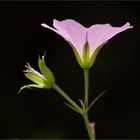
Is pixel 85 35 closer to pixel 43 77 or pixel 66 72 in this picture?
pixel 43 77

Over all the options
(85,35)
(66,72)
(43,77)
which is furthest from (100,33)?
(66,72)

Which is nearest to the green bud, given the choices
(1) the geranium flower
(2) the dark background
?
(1) the geranium flower

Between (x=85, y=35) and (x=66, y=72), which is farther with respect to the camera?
(x=66, y=72)

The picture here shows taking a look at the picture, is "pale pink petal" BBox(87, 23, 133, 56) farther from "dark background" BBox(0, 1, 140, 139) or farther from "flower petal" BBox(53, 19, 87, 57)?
"dark background" BBox(0, 1, 140, 139)

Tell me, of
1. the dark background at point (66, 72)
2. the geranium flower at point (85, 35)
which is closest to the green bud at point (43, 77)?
the geranium flower at point (85, 35)

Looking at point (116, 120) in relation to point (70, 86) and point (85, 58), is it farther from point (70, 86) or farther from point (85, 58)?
point (85, 58)

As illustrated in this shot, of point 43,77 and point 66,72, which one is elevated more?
point 66,72

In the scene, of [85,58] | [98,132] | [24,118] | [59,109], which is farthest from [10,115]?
[85,58]
